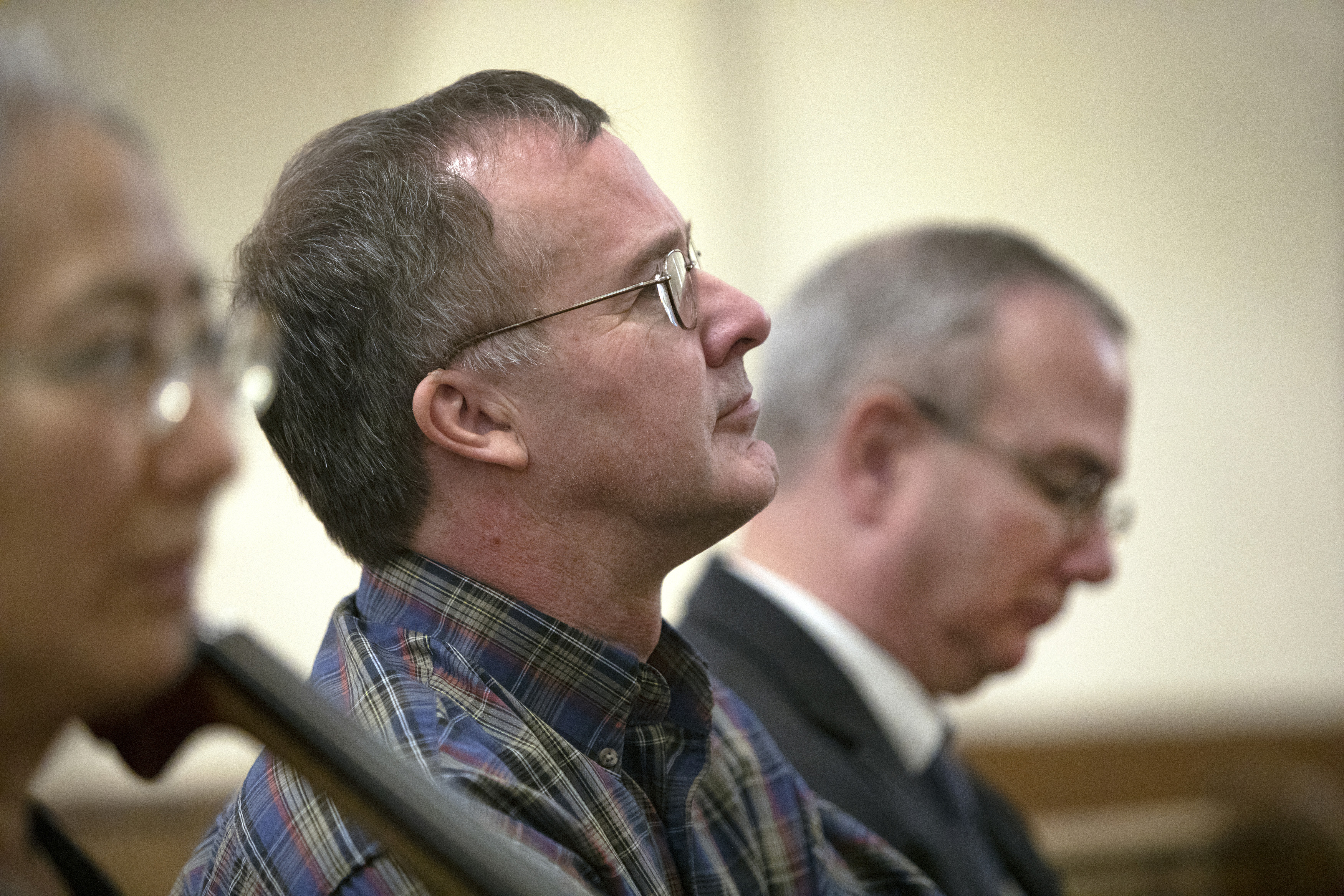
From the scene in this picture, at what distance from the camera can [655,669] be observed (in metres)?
0.98

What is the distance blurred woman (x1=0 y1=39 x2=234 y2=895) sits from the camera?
0.53 m

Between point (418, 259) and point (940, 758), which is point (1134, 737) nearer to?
point (940, 758)

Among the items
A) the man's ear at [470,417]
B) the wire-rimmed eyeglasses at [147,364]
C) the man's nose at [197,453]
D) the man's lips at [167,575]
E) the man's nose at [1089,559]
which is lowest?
the man's nose at [1089,559]

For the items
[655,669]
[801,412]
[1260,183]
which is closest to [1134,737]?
[1260,183]

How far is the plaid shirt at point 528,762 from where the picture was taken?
2.66 feet

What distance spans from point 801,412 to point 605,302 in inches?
33.0

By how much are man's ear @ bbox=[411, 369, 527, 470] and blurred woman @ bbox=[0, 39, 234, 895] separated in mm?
330

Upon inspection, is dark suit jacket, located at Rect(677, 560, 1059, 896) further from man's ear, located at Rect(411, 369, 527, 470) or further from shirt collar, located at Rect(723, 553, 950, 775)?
man's ear, located at Rect(411, 369, 527, 470)

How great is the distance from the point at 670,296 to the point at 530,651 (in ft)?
1.00

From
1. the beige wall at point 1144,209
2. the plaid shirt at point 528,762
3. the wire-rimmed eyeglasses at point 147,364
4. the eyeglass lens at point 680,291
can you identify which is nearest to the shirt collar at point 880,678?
the plaid shirt at point 528,762

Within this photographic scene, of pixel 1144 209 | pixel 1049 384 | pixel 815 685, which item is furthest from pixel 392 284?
pixel 1144 209

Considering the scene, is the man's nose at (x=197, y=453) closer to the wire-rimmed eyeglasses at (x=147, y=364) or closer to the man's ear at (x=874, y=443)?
the wire-rimmed eyeglasses at (x=147, y=364)

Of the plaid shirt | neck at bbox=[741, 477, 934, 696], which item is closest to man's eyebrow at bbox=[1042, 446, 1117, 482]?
neck at bbox=[741, 477, 934, 696]

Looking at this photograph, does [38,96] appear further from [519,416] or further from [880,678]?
[880,678]
